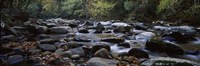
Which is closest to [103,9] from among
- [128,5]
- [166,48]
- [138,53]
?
[128,5]

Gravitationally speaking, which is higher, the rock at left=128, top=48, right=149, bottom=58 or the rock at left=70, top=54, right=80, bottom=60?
the rock at left=70, top=54, right=80, bottom=60

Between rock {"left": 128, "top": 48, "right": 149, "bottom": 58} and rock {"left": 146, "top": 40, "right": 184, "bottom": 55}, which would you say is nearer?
rock {"left": 128, "top": 48, "right": 149, "bottom": 58}

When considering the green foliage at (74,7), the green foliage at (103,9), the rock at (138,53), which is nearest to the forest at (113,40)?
the rock at (138,53)

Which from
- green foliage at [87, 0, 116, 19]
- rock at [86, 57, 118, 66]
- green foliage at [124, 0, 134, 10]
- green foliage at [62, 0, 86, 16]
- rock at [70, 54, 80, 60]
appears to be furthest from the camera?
green foliage at [62, 0, 86, 16]

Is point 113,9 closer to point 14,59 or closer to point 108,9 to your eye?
point 108,9

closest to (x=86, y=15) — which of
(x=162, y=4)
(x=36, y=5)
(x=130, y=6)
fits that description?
(x=36, y=5)

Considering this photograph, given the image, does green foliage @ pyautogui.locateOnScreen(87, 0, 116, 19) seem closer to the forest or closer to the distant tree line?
the distant tree line

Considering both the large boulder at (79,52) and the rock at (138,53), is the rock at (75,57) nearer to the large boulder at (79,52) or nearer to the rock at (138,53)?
the large boulder at (79,52)

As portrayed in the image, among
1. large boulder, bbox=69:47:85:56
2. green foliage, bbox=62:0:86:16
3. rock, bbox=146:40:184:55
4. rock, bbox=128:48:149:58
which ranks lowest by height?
green foliage, bbox=62:0:86:16

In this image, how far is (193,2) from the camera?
1867 centimetres

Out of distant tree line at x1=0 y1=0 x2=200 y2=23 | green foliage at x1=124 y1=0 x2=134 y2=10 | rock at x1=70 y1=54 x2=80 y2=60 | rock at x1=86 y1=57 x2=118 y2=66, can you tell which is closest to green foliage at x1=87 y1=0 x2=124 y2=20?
distant tree line at x1=0 y1=0 x2=200 y2=23

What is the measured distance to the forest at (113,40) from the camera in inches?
240

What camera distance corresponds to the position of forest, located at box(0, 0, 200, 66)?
6.11 meters

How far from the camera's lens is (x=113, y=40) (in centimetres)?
946
